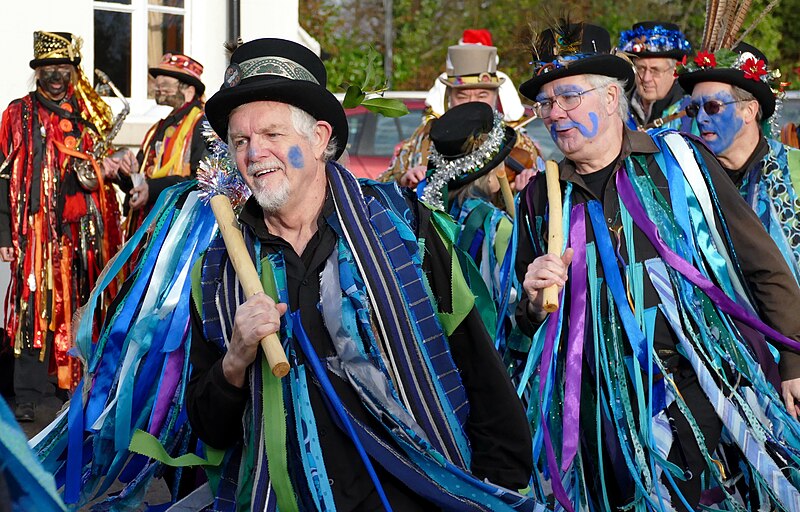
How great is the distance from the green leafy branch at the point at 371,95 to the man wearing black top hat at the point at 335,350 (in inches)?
14.4

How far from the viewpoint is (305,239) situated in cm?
326

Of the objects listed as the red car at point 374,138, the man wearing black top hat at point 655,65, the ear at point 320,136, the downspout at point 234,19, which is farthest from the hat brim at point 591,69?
the red car at point 374,138

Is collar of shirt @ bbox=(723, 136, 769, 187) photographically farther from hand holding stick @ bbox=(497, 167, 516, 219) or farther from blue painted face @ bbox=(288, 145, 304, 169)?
blue painted face @ bbox=(288, 145, 304, 169)

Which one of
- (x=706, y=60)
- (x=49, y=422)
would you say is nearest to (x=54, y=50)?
(x=49, y=422)

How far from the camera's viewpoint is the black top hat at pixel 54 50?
799cm

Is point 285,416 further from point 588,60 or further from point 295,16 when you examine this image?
point 295,16

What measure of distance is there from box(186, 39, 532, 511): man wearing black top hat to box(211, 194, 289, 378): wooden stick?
0.04 metres

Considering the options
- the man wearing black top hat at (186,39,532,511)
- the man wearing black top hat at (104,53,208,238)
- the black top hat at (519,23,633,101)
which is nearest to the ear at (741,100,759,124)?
the black top hat at (519,23,633,101)

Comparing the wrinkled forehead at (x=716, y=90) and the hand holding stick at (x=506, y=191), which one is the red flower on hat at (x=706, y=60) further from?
the hand holding stick at (x=506, y=191)

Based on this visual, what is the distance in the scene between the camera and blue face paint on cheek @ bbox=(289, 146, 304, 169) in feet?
10.5

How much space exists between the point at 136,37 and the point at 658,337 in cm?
688

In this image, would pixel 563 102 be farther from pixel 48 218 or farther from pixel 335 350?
pixel 48 218

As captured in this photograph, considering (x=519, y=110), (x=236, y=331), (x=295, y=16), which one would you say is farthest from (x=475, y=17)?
(x=236, y=331)

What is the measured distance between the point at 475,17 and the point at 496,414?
65.9 feet
